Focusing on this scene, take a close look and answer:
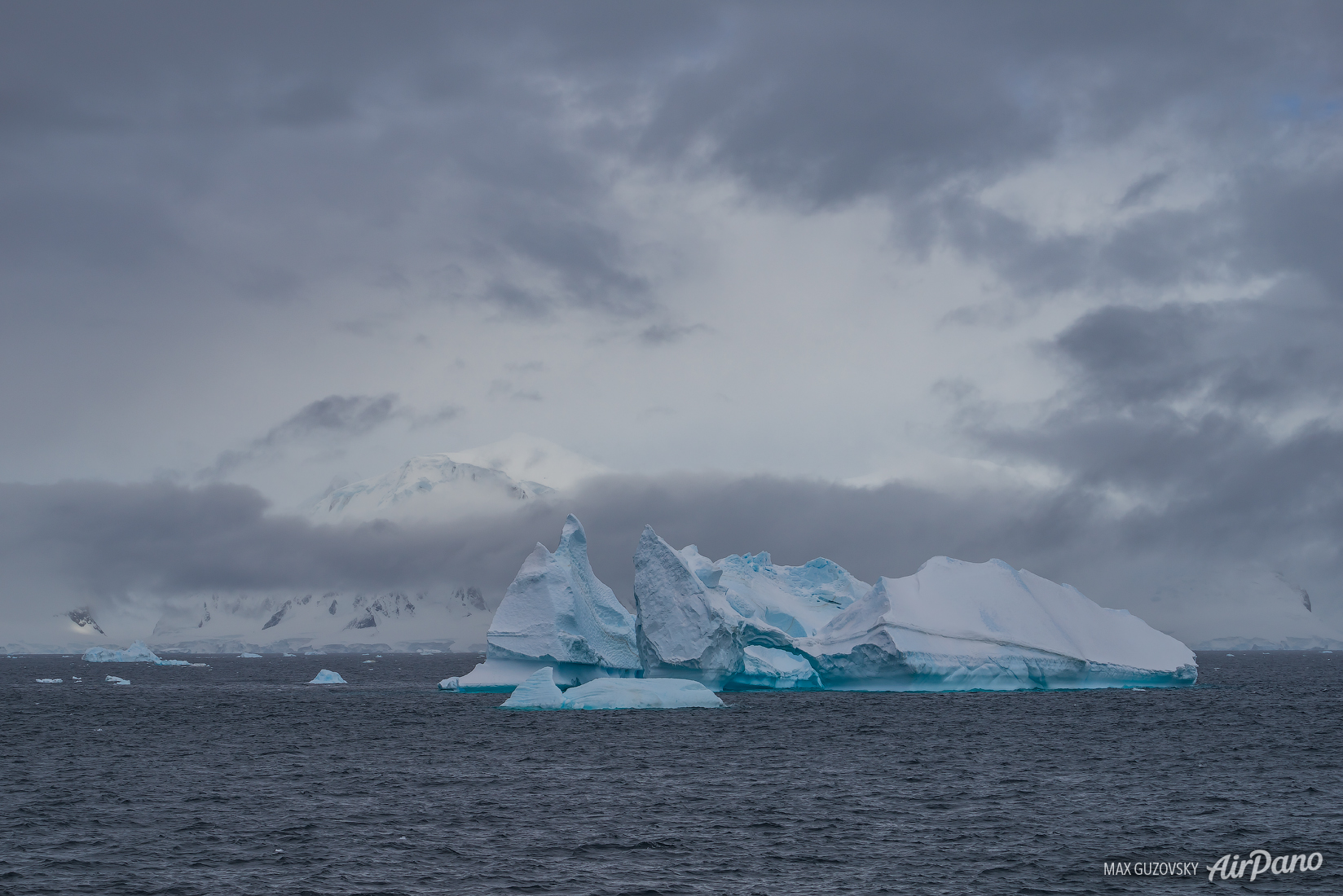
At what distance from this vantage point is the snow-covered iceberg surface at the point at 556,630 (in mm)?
54844

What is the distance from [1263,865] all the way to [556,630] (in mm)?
38843

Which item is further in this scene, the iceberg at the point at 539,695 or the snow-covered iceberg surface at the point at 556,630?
the snow-covered iceberg surface at the point at 556,630

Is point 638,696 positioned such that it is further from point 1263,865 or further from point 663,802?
point 1263,865

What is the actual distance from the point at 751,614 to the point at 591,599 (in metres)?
12.6

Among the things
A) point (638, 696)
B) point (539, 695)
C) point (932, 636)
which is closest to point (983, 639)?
point (932, 636)

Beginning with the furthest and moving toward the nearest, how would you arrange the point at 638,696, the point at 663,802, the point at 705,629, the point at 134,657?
the point at 134,657 < the point at 705,629 < the point at 638,696 < the point at 663,802

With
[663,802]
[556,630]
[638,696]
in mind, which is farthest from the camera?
[556,630]

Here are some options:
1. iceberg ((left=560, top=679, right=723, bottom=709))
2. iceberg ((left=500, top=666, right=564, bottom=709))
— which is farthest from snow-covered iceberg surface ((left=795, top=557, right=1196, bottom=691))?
iceberg ((left=500, top=666, right=564, bottom=709))

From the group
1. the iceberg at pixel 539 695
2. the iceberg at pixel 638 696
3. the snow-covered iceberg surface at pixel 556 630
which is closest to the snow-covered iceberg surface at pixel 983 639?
the iceberg at pixel 638 696

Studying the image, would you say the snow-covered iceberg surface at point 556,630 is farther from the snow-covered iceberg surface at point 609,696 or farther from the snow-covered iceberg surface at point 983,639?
the snow-covered iceberg surface at point 983,639

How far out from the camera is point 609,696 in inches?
1829

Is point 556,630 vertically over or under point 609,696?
over

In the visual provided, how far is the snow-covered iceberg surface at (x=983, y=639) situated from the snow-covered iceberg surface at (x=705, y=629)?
3.46m

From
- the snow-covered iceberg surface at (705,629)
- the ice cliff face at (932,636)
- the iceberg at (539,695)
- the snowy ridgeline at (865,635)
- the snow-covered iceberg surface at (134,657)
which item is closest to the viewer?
the iceberg at (539,695)
